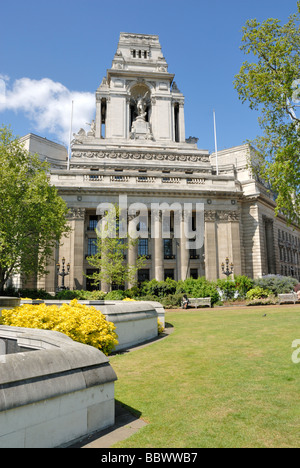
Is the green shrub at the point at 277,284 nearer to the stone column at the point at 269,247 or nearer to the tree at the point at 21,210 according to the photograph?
the stone column at the point at 269,247

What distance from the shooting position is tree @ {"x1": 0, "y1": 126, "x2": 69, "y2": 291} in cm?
3014

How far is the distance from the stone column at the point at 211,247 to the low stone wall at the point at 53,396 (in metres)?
39.0

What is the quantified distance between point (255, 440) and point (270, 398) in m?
1.79

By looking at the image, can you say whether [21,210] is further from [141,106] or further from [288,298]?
[141,106]

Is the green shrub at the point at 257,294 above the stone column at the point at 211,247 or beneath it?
beneath

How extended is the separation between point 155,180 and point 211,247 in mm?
12071

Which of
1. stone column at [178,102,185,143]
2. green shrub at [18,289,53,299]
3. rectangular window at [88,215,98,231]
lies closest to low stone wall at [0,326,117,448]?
green shrub at [18,289,53,299]

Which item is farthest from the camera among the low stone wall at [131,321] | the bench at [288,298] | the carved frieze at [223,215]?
the carved frieze at [223,215]

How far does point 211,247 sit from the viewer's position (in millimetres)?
44625

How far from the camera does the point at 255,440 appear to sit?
4.76m

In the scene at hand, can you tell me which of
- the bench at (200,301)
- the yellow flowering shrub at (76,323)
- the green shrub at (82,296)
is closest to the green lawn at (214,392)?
the yellow flowering shrub at (76,323)

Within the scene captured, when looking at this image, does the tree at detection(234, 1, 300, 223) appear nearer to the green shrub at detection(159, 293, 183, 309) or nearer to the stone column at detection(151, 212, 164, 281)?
the green shrub at detection(159, 293, 183, 309)

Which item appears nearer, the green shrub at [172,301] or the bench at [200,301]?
the bench at [200,301]

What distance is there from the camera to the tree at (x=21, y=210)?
98.9 ft
